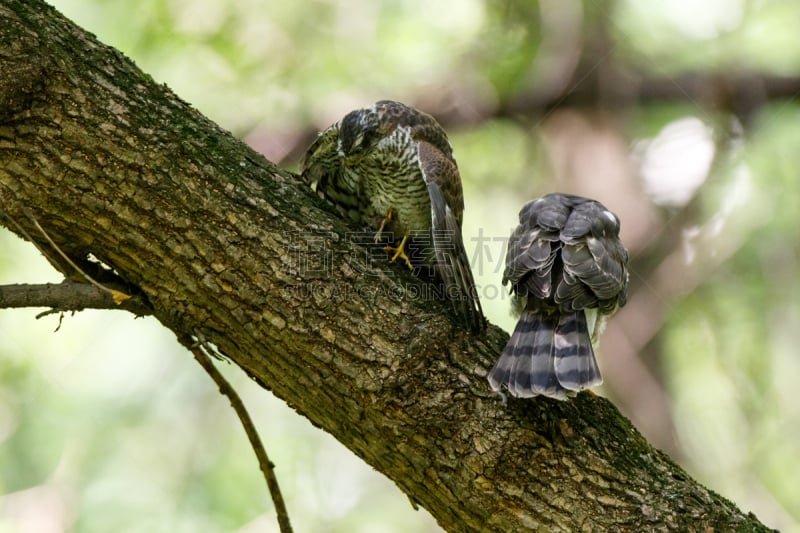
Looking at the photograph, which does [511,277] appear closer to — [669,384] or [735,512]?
[735,512]

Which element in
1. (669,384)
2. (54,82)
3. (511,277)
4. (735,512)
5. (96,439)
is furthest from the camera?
(669,384)

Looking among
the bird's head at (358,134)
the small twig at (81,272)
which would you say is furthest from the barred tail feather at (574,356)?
the small twig at (81,272)

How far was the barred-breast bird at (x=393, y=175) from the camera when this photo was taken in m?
3.20

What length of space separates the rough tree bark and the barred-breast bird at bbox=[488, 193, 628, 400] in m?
0.10

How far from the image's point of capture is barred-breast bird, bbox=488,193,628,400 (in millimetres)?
2309

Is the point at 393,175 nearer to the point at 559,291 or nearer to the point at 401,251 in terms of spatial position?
the point at 401,251

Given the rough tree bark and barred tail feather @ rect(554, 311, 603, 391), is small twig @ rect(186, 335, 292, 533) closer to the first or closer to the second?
the rough tree bark

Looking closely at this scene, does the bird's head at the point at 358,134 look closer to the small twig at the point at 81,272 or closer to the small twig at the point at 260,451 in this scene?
the small twig at the point at 260,451

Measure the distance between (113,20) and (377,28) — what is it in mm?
1710

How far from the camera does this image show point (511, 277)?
2.79 m

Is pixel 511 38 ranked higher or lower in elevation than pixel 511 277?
higher

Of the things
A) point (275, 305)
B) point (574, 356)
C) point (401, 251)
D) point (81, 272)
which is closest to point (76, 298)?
point (81, 272)

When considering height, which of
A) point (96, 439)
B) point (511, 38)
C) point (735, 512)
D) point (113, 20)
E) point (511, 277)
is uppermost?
point (511, 38)

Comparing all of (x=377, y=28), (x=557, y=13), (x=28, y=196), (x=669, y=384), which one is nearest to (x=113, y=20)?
(x=377, y=28)
